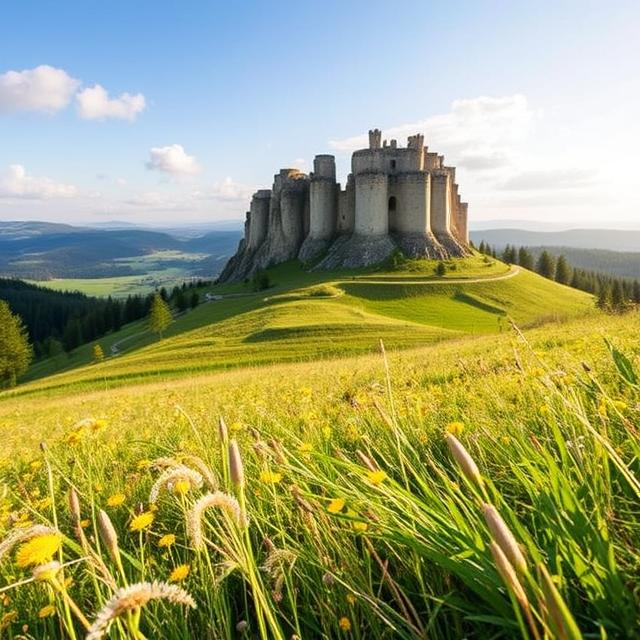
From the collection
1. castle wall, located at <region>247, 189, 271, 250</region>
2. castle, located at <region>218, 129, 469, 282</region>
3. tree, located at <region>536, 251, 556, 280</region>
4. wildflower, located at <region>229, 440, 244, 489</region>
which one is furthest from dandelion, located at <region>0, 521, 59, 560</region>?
tree, located at <region>536, 251, 556, 280</region>

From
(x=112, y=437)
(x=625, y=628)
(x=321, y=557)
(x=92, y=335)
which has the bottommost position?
(x=92, y=335)

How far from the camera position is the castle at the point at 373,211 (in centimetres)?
6144

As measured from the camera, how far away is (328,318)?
136ft

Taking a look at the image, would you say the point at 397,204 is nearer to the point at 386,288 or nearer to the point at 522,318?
the point at 386,288

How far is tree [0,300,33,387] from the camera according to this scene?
163 feet

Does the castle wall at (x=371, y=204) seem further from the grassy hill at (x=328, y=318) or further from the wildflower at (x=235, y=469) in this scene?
the wildflower at (x=235, y=469)

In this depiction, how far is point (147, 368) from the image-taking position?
33.5 meters

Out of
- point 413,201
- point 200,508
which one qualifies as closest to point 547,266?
point 413,201

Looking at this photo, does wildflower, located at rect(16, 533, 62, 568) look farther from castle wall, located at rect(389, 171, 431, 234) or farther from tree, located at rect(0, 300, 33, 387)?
castle wall, located at rect(389, 171, 431, 234)

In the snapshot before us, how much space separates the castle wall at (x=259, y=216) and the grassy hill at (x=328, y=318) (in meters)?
15.8

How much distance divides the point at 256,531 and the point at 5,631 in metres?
1.13

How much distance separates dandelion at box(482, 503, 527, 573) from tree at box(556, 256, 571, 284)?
3642 inches

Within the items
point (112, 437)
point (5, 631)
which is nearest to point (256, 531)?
point (5, 631)

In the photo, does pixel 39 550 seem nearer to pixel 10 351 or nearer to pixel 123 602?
pixel 123 602
